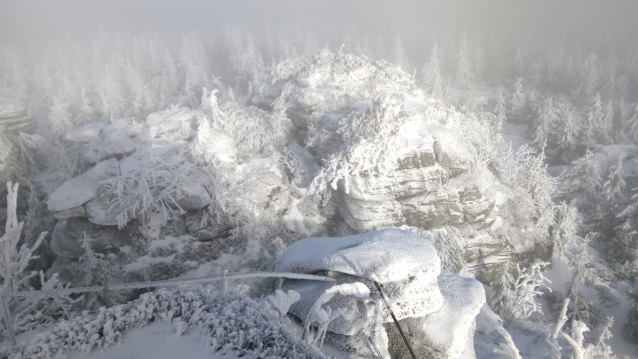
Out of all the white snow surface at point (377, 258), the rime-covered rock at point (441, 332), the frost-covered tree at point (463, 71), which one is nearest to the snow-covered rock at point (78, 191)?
the white snow surface at point (377, 258)

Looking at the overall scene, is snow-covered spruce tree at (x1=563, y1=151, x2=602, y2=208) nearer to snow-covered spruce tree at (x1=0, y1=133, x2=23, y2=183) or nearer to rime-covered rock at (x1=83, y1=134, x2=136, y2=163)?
rime-covered rock at (x1=83, y1=134, x2=136, y2=163)

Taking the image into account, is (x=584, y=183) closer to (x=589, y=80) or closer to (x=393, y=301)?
(x=393, y=301)

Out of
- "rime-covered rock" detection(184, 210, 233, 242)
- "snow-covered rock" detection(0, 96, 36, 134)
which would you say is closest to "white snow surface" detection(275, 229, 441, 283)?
"rime-covered rock" detection(184, 210, 233, 242)

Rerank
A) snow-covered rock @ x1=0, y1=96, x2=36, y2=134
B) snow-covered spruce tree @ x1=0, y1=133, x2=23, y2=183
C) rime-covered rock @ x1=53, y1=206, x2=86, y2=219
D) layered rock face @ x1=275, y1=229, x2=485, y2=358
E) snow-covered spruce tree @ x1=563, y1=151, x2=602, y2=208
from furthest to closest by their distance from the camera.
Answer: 1. snow-covered rock @ x1=0, y1=96, x2=36, y2=134
2. snow-covered spruce tree @ x1=563, y1=151, x2=602, y2=208
3. snow-covered spruce tree @ x1=0, y1=133, x2=23, y2=183
4. rime-covered rock @ x1=53, y1=206, x2=86, y2=219
5. layered rock face @ x1=275, y1=229, x2=485, y2=358

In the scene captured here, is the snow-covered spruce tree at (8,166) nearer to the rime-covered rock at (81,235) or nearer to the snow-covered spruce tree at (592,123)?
the rime-covered rock at (81,235)

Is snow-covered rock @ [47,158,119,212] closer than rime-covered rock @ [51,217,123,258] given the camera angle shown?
Yes

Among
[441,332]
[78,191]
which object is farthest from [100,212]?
[441,332]

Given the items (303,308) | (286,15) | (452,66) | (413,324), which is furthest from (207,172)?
(286,15)
